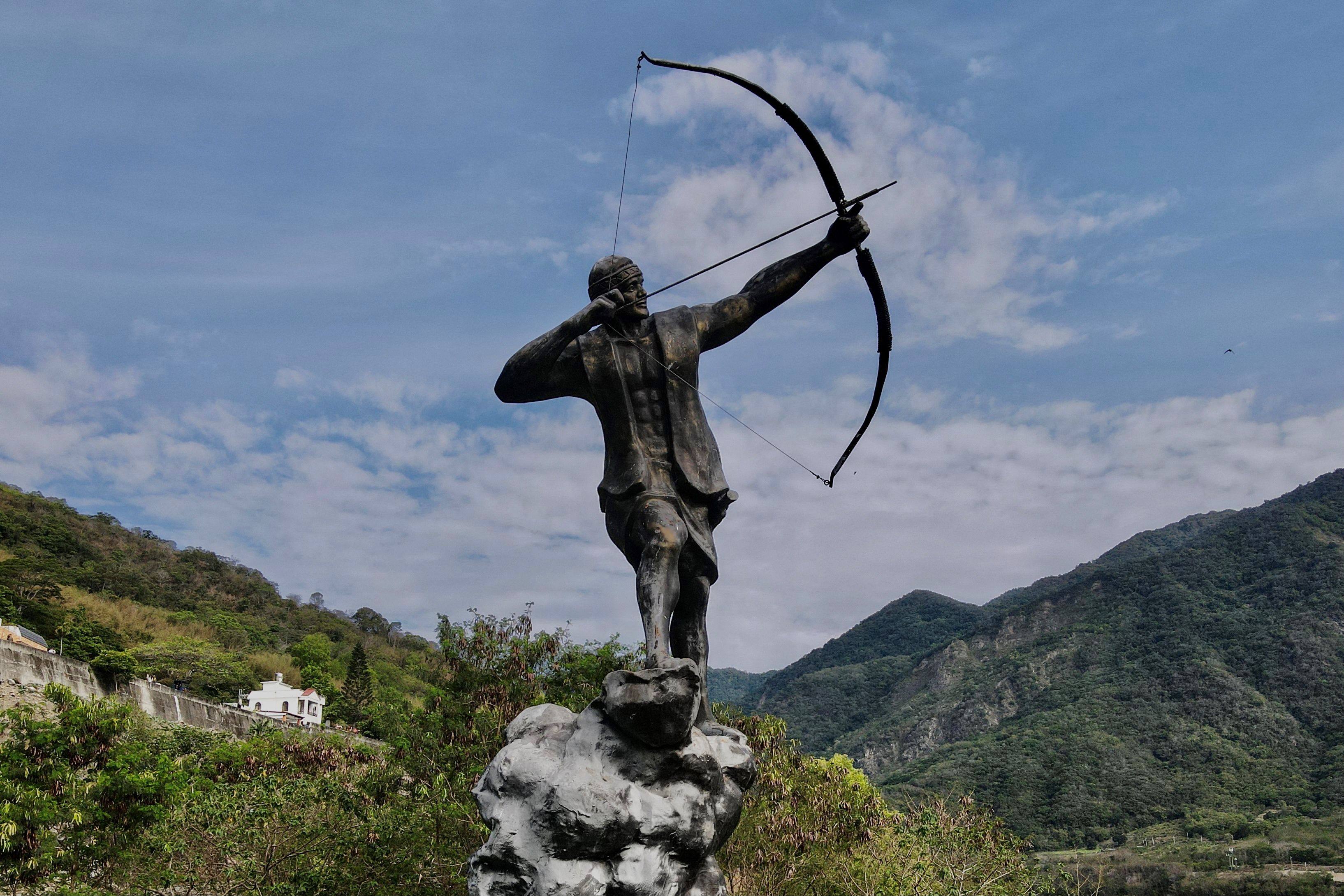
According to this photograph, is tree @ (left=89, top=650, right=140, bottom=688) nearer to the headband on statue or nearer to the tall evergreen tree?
the tall evergreen tree

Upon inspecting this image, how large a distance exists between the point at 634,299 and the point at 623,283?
0.11 metres

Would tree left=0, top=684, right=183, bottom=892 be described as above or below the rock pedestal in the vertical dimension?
above

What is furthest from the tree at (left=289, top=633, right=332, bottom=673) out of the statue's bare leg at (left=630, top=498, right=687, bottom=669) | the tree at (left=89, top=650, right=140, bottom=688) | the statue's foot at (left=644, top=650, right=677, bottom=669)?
the statue's foot at (left=644, top=650, right=677, bottom=669)

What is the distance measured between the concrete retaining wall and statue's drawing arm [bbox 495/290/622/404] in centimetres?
2296

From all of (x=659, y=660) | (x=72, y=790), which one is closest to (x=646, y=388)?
(x=659, y=660)

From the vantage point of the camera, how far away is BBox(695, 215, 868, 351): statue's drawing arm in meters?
6.09

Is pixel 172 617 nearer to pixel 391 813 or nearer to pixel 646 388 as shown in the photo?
pixel 391 813

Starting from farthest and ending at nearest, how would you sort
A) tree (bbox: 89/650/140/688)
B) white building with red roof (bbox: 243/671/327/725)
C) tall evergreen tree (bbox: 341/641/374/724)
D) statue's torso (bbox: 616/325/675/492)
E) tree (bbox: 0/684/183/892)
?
tall evergreen tree (bbox: 341/641/374/724) < white building with red roof (bbox: 243/671/327/725) < tree (bbox: 89/650/140/688) < tree (bbox: 0/684/183/892) < statue's torso (bbox: 616/325/675/492)

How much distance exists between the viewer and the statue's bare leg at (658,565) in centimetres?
525

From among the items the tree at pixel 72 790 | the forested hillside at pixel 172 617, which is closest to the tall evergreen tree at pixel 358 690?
the forested hillside at pixel 172 617

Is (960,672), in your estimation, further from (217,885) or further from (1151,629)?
(217,885)

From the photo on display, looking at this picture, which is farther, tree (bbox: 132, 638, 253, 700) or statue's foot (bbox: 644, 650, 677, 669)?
tree (bbox: 132, 638, 253, 700)

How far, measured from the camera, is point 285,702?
55812 mm

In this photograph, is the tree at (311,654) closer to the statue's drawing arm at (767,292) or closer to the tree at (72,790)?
the tree at (72,790)
